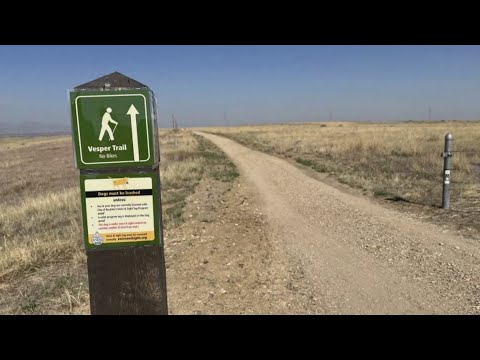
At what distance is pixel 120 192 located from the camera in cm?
270

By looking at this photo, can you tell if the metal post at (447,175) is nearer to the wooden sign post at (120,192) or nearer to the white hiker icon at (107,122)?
the wooden sign post at (120,192)

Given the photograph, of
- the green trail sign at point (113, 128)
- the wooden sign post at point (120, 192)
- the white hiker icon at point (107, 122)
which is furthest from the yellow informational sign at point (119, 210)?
the white hiker icon at point (107, 122)

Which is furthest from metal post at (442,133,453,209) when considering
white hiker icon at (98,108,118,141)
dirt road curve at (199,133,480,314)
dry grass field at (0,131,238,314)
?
white hiker icon at (98,108,118,141)

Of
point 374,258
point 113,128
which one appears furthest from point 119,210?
point 374,258

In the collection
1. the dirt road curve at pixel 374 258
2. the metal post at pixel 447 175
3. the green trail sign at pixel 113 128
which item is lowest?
the dirt road curve at pixel 374 258

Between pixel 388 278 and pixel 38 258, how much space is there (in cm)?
501

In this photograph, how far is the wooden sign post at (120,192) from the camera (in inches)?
102

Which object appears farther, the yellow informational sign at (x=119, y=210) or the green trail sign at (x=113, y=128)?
the yellow informational sign at (x=119, y=210)

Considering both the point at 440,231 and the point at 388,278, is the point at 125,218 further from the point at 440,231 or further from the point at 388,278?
the point at 440,231

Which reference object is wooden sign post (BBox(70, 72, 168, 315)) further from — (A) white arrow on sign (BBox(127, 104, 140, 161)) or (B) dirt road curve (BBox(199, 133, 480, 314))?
(B) dirt road curve (BBox(199, 133, 480, 314))

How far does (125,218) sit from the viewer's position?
8.97 ft

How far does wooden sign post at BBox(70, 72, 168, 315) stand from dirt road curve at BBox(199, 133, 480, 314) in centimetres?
214

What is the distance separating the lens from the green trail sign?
2562 mm
